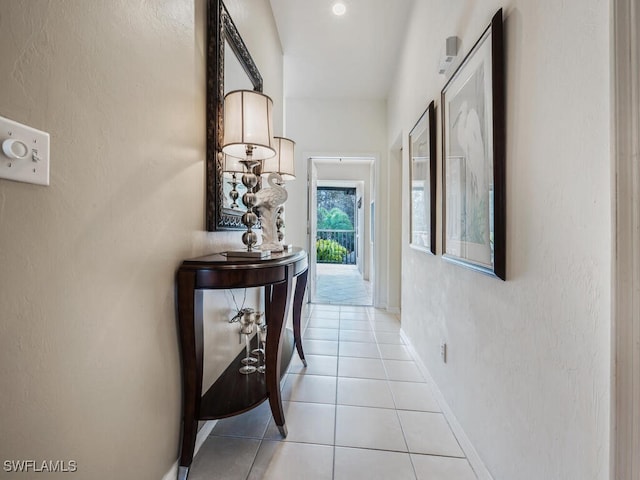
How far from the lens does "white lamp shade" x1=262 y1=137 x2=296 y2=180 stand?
2.05 metres

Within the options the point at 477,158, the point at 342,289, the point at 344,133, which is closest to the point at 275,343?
the point at 477,158

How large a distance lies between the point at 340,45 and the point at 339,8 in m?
0.50

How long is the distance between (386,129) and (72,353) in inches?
161

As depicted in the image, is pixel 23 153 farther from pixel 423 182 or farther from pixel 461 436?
pixel 423 182

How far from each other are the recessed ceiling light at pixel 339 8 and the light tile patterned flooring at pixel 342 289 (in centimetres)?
337

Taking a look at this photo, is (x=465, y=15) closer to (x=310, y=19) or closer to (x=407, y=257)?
(x=310, y=19)

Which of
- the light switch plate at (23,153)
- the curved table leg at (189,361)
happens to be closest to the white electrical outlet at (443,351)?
the curved table leg at (189,361)

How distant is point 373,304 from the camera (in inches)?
162

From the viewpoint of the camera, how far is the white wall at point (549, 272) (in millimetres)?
703

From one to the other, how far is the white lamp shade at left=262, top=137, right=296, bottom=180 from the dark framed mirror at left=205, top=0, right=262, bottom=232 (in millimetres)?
400

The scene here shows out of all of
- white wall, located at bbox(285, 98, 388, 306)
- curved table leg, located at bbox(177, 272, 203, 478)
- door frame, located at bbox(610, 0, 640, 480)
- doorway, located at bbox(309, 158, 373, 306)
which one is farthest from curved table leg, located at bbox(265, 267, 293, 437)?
doorway, located at bbox(309, 158, 373, 306)

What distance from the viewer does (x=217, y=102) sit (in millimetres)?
1487

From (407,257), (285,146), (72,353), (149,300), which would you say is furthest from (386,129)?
(72,353)

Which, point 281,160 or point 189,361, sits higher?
point 281,160
